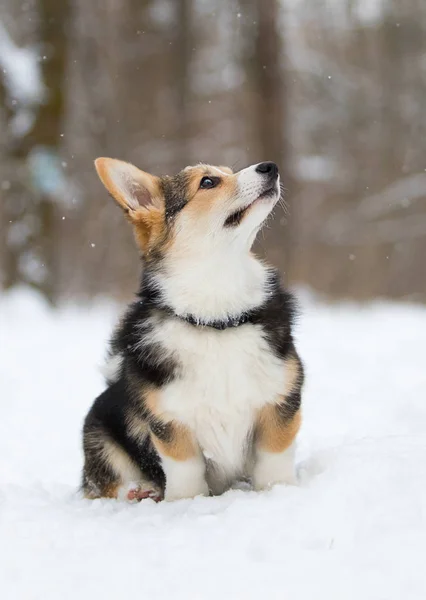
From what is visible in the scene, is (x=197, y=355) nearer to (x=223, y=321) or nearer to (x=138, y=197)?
(x=223, y=321)

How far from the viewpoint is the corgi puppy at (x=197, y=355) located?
137 inches

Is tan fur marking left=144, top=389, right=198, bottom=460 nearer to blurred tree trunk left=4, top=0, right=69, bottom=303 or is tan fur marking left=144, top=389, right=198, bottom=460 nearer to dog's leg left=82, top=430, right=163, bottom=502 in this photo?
dog's leg left=82, top=430, right=163, bottom=502

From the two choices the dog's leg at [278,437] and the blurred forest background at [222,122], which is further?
the blurred forest background at [222,122]

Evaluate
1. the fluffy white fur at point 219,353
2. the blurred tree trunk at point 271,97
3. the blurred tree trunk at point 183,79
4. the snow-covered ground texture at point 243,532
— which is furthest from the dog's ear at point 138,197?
the blurred tree trunk at point 183,79

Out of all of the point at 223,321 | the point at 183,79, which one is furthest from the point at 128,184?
the point at 183,79

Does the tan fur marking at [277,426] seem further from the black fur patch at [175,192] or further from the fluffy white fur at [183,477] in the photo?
the black fur patch at [175,192]

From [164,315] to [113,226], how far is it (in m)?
14.9

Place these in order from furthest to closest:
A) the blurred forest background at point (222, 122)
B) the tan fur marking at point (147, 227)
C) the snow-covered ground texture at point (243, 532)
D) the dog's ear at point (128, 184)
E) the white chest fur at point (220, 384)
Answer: the blurred forest background at point (222, 122), the tan fur marking at point (147, 227), the dog's ear at point (128, 184), the white chest fur at point (220, 384), the snow-covered ground texture at point (243, 532)

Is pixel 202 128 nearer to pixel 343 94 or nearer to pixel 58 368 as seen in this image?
pixel 343 94

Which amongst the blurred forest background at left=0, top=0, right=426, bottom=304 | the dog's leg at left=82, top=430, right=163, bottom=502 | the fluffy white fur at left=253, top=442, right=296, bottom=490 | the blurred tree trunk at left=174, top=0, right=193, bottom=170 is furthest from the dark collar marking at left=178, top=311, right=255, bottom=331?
the blurred tree trunk at left=174, top=0, right=193, bottom=170

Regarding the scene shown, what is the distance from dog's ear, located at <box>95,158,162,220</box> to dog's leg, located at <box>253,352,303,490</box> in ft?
A: 3.72

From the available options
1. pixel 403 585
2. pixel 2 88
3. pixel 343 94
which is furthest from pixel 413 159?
pixel 403 585

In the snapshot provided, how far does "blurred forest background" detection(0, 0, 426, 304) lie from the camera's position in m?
12.3

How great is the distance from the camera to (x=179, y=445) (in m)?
3.50
